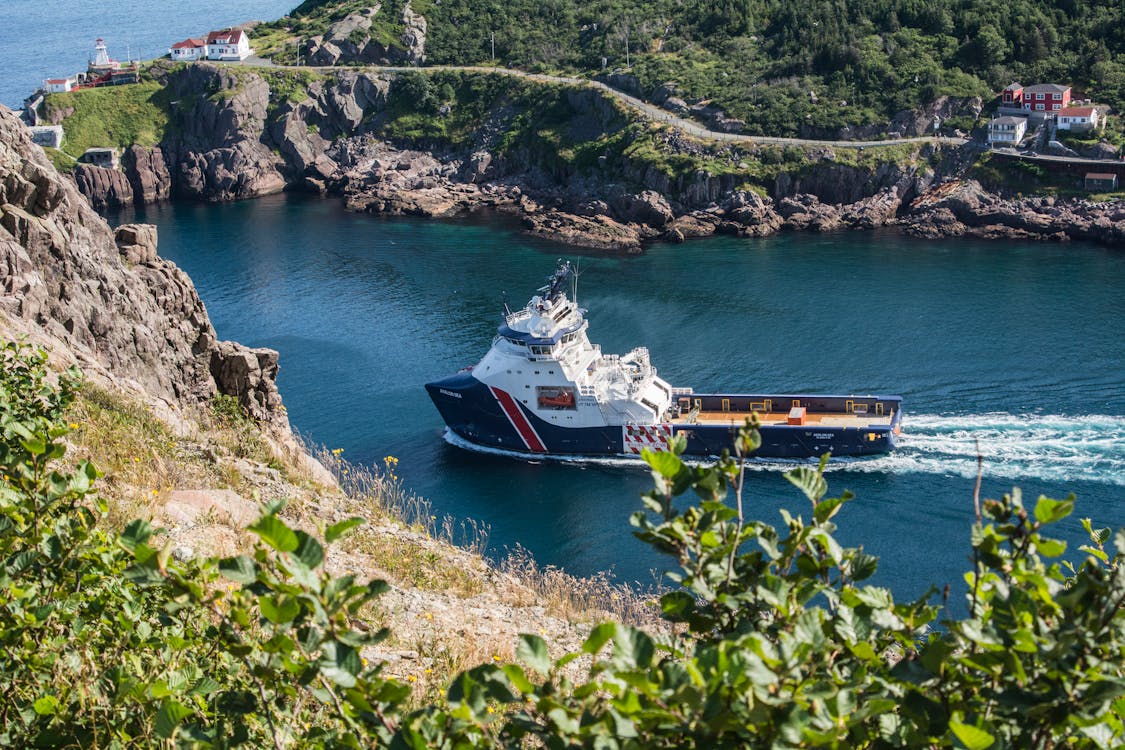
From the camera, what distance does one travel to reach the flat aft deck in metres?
38.9

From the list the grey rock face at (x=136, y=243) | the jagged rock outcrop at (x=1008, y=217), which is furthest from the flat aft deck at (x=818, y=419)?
the jagged rock outcrop at (x=1008, y=217)

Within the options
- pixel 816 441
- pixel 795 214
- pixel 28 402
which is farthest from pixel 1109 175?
pixel 28 402

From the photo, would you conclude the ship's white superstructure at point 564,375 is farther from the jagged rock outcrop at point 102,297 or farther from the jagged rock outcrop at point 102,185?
the jagged rock outcrop at point 102,185

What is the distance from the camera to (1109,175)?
2771 inches

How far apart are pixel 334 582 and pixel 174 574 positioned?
90 centimetres

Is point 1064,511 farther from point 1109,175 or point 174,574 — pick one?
point 1109,175

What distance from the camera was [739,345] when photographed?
4916 cm

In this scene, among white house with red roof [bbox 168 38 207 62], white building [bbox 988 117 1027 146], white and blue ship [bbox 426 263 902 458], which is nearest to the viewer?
white and blue ship [bbox 426 263 902 458]

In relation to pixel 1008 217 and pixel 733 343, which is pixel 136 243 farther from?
pixel 1008 217

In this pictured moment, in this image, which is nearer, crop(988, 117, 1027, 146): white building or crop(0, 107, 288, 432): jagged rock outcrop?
crop(0, 107, 288, 432): jagged rock outcrop

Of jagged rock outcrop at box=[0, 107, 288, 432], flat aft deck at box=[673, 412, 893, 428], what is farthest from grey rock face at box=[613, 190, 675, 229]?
jagged rock outcrop at box=[0, 107, 288, 432]

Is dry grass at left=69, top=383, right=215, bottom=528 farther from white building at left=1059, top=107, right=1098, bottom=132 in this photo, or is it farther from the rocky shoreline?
white building at left=1059, top=107, right=1098, bottom=132

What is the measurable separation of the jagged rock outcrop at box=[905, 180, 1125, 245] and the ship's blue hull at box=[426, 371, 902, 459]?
33764mm

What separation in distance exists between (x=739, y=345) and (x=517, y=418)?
43.1ft
